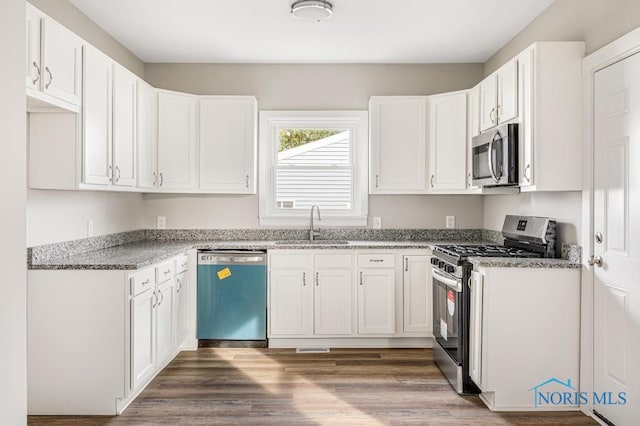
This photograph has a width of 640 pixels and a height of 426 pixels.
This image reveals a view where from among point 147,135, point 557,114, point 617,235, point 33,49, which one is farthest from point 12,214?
point 147,135

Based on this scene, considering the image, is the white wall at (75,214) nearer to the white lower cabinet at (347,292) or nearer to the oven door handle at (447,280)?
the white lower cabinet at (347,292)

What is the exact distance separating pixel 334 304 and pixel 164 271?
1484 mm

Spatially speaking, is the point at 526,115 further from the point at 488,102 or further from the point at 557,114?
the point at 488,102

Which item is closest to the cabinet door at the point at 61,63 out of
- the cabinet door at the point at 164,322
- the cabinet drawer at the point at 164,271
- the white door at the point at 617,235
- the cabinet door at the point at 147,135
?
the cabinet door at the point at 147,135

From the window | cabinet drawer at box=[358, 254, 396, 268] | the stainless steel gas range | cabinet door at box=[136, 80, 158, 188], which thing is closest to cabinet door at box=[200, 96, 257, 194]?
the window

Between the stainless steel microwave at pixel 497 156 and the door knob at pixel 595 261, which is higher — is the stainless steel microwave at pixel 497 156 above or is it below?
above

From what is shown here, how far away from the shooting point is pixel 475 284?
2.85 m

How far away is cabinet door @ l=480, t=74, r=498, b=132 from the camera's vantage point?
10.9 ft

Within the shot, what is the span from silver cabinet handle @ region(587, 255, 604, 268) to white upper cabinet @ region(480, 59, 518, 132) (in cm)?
104

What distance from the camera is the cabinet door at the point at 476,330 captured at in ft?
9.12

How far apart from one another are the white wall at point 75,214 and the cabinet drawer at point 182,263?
0.65 m

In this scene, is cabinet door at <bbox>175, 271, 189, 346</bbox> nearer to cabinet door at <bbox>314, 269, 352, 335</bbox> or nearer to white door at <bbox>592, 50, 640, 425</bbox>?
cabinet door at <bbox>314, 269, 352, 335</bbox>

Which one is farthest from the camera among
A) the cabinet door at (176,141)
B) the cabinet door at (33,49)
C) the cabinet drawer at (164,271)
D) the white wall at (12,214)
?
the cabinet door at (176,141)

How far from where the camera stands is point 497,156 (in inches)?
123
